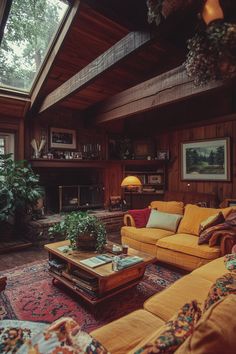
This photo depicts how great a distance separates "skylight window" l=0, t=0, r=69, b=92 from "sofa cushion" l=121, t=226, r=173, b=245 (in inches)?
125

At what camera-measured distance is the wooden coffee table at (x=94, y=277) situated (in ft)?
7.45

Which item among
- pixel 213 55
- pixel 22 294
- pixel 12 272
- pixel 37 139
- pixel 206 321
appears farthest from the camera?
pixel 37 139

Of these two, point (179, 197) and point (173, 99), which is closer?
point (173, 99)

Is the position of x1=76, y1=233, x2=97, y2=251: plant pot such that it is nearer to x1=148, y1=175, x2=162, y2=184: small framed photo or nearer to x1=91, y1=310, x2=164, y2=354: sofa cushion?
x1=91, y1=310, x2=164, y2=354: sofa cushion

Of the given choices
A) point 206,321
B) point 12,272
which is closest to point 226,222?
point 206,321

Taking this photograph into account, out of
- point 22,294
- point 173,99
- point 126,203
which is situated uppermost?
point 173,99

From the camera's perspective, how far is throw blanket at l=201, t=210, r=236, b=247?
2.85 metres

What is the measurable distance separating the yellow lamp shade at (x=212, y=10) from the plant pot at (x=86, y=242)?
88.5 inches

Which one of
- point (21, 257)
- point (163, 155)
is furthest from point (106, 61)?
point (163, 155)

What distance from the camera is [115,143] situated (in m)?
6.38

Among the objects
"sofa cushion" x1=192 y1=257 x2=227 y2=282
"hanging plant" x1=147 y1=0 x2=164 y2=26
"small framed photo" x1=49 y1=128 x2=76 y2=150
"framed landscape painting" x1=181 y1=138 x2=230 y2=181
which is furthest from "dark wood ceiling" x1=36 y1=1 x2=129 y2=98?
"sofa cushion" x1=192 y1=257 x2=227 y2=282

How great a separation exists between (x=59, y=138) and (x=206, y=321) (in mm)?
5024

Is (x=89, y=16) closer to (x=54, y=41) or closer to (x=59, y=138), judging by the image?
(x=54, y=41)

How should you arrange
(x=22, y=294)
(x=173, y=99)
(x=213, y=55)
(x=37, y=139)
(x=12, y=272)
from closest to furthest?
(x=213, y=55)
(x=22, y=294)
(x=12, y=272)
(x=173, y=99)
(x=37, y=139)
